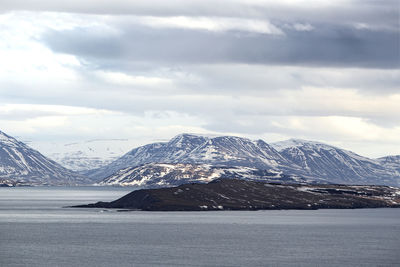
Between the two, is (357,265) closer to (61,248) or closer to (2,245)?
(61,248)

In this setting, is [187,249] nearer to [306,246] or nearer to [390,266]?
[306,246]

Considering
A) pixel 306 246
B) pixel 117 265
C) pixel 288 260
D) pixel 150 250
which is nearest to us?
pixel 117 265

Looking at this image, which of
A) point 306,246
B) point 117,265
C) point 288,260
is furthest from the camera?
point 306,246

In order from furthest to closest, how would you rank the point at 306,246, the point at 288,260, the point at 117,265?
the point at 306,246
the point at 288,260
the point at 117,265

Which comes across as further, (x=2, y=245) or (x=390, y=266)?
(x=2, y=245)

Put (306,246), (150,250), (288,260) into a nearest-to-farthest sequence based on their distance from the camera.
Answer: (288,260) < (150,250) < (306,246)

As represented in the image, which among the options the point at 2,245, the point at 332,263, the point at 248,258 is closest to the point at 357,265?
the point at 332,263

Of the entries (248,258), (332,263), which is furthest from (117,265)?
(332,263)

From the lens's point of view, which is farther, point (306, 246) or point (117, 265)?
point (306, 246)
